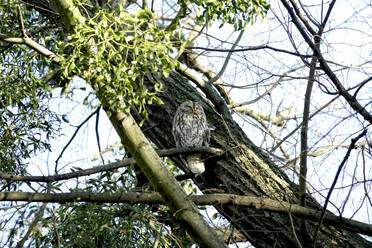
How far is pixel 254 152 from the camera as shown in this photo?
9.98 ft

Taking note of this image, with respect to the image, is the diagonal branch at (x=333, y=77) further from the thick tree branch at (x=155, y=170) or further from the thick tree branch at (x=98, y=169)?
the thick tree branch at (x=155, y=170)

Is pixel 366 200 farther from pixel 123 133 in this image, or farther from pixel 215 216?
pixel 123 133

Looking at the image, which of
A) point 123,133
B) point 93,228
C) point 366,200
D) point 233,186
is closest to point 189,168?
point 233,186

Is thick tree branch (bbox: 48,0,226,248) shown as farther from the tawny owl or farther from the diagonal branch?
the diagonal branch

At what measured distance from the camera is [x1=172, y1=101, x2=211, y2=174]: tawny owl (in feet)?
9.92

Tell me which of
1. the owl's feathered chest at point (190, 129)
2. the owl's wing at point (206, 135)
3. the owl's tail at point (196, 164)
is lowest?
the owl's tail at point (196, 164)

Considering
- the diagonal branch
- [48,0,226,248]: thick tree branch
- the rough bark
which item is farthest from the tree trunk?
the diagonal branch

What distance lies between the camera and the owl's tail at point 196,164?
9.76 feet

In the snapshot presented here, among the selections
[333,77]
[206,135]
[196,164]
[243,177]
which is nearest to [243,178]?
[243,177]

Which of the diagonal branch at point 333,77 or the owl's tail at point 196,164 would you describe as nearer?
the diagonal branch at point 333,77

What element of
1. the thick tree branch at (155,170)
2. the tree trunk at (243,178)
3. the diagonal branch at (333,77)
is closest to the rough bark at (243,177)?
the tree trunk at (243,178)

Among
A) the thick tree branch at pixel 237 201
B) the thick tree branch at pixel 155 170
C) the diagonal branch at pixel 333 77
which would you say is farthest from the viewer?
the diagonal branch at pixel 333 77

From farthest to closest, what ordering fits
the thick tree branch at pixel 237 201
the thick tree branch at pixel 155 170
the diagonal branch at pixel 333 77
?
the diagonal branch at pixel 333 77 < the thick tree branch at pixel 237 201 < the thick tree branch at pixel 155 170

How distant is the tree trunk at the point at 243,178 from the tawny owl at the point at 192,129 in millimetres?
42
